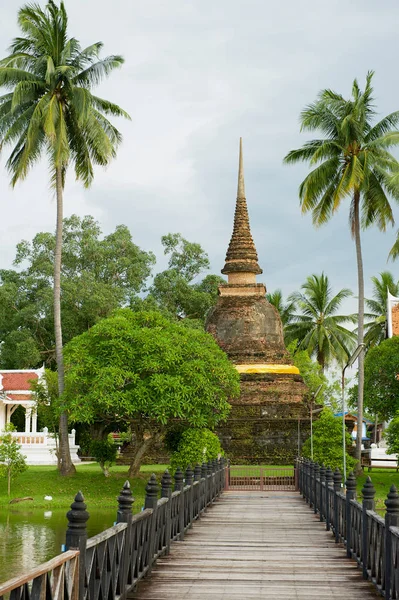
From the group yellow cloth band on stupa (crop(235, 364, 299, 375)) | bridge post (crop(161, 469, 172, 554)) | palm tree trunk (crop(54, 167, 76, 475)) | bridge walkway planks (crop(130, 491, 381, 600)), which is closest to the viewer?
bridge walkway planks (crop(130, 491, 381, 600))

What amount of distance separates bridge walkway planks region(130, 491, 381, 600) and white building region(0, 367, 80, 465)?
948 inches

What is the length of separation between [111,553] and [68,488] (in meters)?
22.0

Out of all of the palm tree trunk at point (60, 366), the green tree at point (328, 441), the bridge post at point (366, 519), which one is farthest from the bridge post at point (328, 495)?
the palm tree trunk at point (60, 366)

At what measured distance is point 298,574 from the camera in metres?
10.2

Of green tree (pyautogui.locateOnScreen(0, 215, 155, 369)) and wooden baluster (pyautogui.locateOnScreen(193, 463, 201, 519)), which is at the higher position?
green tree (pyautogui.locateOnScreen(0, 215, 155, 369))

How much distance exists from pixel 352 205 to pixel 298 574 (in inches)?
1005

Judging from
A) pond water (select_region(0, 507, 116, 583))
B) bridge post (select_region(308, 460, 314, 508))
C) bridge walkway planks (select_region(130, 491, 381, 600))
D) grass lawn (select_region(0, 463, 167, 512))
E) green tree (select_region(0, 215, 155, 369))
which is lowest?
pond water (select_region(0, 507, 116, 583))

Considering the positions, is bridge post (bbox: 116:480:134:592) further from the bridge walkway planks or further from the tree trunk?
the tree trunk

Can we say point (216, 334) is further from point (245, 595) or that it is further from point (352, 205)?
point (245, 595)

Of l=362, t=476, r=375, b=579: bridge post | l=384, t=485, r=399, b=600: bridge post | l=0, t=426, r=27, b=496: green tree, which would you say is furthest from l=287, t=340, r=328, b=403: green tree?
l=384, t=485, r=399, b=600: bridge post

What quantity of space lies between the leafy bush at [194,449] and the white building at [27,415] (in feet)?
38.3

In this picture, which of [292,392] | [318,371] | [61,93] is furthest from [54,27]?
[318,371]

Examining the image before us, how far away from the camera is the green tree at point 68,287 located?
49.8m

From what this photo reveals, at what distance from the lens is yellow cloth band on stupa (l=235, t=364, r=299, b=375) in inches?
1655
